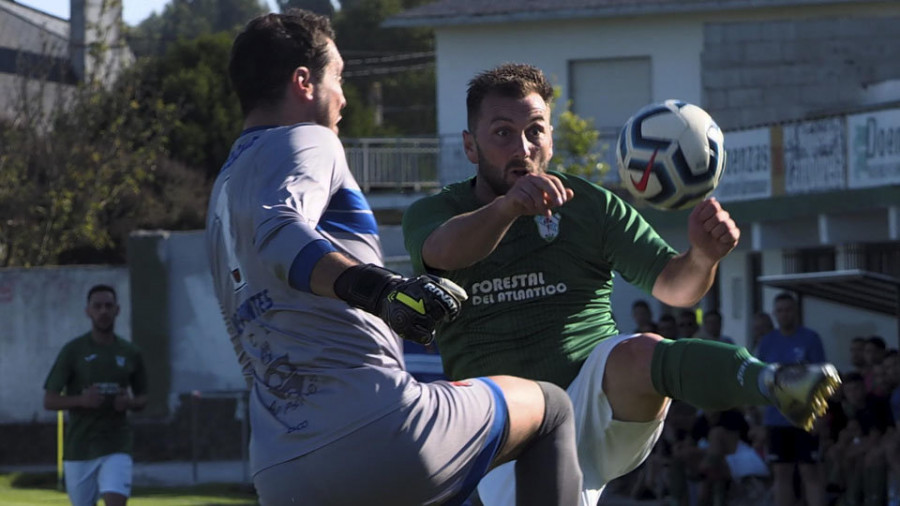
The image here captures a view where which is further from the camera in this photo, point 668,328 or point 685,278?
point 668,328

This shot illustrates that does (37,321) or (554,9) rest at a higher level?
(554,9)

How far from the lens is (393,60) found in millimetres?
78000

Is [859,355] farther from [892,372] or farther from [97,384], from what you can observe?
[97,384]

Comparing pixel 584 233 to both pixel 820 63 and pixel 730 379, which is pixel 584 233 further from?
pixel 820 63

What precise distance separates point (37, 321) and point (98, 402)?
13103mm

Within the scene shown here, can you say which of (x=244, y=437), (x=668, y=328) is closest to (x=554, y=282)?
(x=668, y=328)

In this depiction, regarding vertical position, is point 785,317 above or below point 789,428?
above

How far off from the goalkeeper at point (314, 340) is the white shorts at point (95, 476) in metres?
8.44

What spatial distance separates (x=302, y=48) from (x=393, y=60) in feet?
242

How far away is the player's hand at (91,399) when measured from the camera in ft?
42.6

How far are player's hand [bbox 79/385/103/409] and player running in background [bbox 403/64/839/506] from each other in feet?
23.2

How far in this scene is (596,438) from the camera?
612cm

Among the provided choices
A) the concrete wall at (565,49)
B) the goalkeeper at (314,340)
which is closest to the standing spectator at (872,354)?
the goalkeeper at (314,340)

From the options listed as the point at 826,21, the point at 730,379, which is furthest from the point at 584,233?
the point at 826,21
